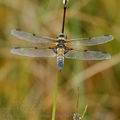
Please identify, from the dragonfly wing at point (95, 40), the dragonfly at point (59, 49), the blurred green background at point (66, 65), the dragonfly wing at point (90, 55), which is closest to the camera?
the dragonfly at point (59, 49)

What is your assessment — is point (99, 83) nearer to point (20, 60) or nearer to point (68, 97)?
point (68, 97)

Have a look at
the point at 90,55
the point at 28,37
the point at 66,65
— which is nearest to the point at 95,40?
the point at 90,55

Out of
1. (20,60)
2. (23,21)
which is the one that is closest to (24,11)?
(23,21)

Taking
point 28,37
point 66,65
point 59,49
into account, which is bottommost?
point 59,49

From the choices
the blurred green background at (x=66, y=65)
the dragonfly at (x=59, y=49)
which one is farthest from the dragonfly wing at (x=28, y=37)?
the blurred green background at (x=66, y=65)

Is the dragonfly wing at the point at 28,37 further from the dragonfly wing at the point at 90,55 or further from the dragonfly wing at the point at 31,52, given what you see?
the dragonfly wing at the point at 90,55

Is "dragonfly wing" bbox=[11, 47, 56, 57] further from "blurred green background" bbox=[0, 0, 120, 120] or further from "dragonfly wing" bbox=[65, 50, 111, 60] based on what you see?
"blurred green background" bbox=[0, 0, 120, 120]

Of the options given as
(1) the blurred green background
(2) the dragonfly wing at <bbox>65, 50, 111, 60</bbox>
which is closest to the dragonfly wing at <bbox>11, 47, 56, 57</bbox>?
(2) the dragonfly wing at <bbox>65, 50, 111, 60</bbox>

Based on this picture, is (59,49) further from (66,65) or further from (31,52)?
(66,65)
